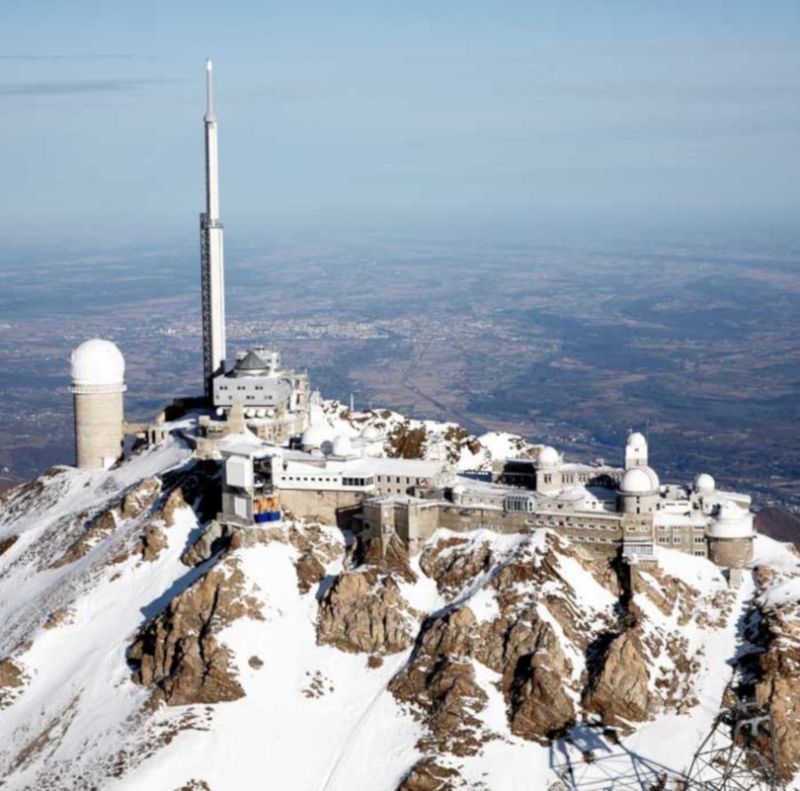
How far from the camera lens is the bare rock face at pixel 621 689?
107 meters

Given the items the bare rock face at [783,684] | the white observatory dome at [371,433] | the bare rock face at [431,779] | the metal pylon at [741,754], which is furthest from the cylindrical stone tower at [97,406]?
the metal pylon at [741,754]

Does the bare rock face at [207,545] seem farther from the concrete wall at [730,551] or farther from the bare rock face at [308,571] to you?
the concrete wall at [730,551]

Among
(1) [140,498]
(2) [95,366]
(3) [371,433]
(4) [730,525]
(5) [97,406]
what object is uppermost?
(2) [95,366]

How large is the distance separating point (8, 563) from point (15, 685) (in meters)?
20.5

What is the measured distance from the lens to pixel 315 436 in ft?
431

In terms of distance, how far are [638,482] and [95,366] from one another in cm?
5263

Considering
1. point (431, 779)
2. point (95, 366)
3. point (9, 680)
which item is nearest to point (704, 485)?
point (431, 779)

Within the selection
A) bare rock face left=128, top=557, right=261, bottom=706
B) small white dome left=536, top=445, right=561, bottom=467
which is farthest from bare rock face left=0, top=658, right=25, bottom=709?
small white dome left=536, top=445, right=561, bottom=467

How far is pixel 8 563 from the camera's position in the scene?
436ft

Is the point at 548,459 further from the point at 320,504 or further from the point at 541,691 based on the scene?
the point at 541,691

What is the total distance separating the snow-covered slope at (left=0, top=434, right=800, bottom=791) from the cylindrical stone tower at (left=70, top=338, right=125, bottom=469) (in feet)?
68.5

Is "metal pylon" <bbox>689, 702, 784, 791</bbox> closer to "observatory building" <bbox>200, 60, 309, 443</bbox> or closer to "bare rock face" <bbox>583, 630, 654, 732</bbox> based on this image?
"bare rock face" <bbox>583, 630, 654, 732</bbox>

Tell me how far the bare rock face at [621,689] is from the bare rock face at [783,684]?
7153 mm

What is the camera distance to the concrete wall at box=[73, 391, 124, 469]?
145875 millimetres
